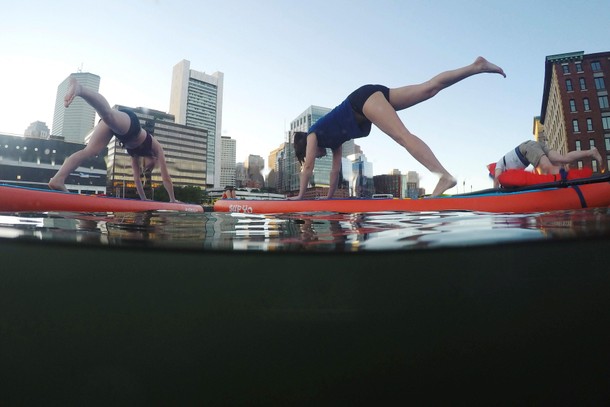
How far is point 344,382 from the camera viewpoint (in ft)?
2.05

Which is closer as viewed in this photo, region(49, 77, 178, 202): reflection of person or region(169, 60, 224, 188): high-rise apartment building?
region(49, 77, 178, 202): reflection of person

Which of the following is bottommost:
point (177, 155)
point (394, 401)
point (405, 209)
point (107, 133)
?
point (394, 401)

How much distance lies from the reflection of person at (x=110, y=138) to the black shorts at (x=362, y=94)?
357 cm

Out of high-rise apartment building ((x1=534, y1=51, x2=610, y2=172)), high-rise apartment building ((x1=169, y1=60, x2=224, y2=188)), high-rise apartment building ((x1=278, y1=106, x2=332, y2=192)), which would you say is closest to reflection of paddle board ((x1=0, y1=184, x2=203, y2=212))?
high-rise apartment building ((x1=278, y1=106, x2=332, y2=192))

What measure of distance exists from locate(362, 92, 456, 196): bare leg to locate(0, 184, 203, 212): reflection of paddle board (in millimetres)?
3509

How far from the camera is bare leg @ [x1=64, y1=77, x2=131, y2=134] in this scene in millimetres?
3982

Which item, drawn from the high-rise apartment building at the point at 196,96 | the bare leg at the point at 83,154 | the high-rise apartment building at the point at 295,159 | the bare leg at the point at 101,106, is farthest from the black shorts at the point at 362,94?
the high-rise apartment building at the point at 196,96

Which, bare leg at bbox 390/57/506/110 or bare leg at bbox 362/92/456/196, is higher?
bare leg at bbox 390/57/506/110

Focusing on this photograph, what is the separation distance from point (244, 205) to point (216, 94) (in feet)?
121

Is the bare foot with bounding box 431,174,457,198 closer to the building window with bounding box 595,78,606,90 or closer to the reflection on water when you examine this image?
the reflection on water

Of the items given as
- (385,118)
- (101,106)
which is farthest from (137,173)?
(385,118)

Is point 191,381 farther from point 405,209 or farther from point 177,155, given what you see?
point 177,155

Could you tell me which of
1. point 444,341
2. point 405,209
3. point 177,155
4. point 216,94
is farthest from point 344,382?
point 177,155

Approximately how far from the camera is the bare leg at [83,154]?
4.12 metres
